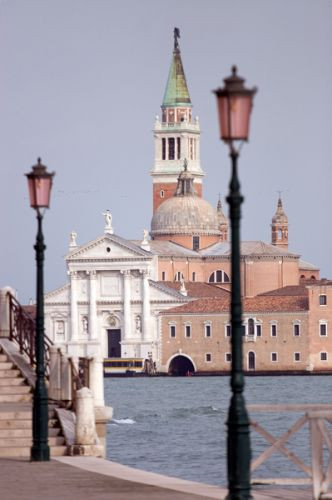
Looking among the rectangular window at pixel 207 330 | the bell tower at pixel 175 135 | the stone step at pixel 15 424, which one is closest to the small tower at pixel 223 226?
the bell tower at pixel 175 135

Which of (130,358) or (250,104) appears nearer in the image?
(250,104)

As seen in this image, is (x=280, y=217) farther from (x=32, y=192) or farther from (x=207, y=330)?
(x=32, y=192)

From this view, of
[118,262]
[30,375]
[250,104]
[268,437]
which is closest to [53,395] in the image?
[30,375]

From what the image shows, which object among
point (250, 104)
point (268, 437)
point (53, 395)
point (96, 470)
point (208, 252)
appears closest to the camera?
point (250, 104)

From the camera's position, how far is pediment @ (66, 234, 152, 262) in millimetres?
135625

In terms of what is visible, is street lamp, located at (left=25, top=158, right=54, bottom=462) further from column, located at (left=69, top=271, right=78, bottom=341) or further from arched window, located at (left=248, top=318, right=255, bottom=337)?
column, located at (left=69, top=271, right=78, bottom=341)

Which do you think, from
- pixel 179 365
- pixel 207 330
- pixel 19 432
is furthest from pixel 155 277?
pixel 19 432

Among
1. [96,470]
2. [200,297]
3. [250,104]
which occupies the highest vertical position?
[200,297]

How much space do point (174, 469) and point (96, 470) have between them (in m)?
20.1

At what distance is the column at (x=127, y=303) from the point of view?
438ft

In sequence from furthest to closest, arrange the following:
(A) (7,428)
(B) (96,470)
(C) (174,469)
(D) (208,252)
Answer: (D) (208,252)
(C) (174,469)
(A) (7,428)
(B) (96,470)

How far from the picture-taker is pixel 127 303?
5271 inches

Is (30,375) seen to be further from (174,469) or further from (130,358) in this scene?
(130,358)

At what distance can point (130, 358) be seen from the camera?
13125 centimetres
